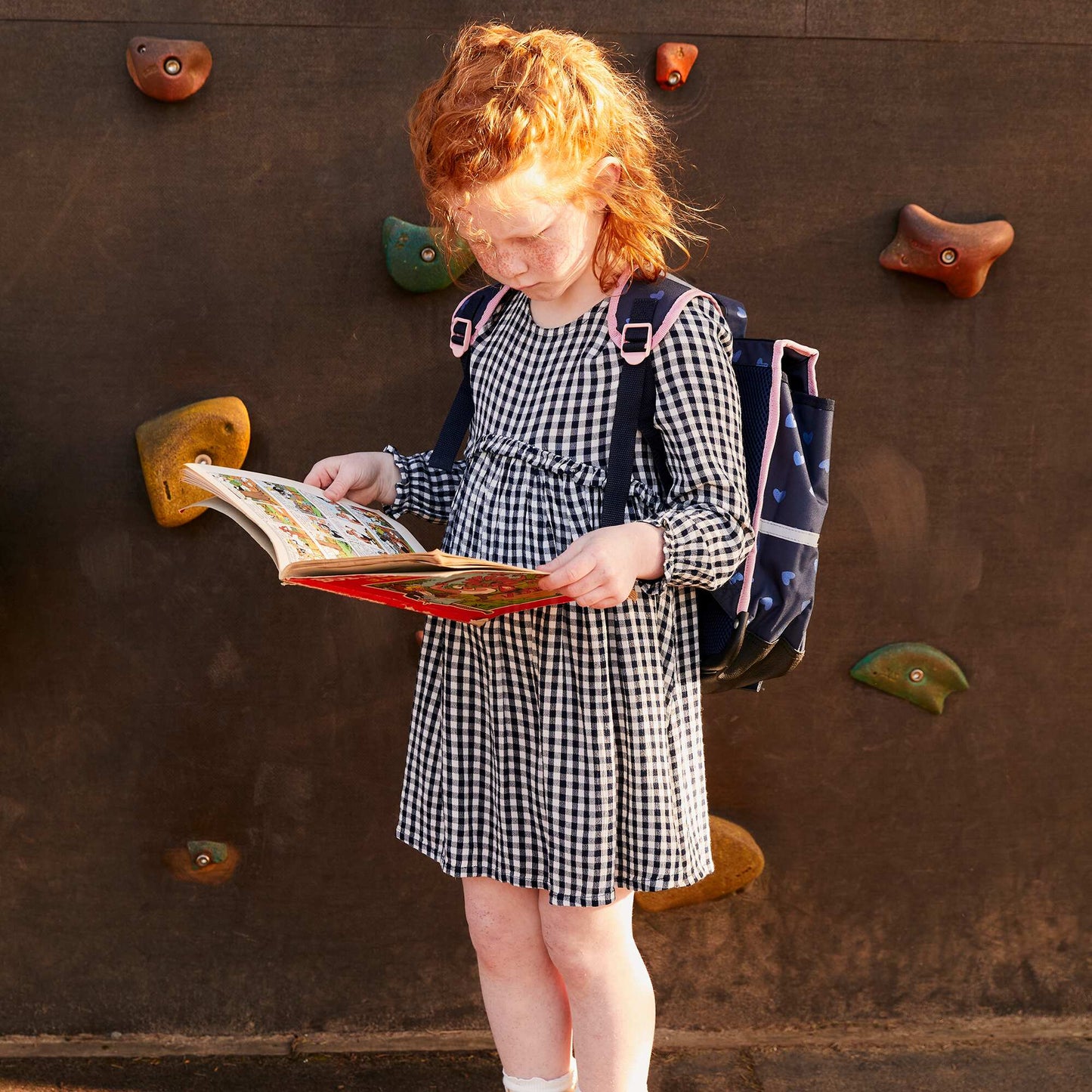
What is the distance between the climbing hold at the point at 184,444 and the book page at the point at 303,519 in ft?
1.75

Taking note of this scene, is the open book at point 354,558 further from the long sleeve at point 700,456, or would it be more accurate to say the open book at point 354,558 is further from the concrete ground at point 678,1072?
the concrete ground at point 678,1072

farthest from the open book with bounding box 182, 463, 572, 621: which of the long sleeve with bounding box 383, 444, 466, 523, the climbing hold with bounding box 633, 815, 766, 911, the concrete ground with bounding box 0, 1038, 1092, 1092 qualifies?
the concrete ground with bounding box 0, 1038, 1092, 1092

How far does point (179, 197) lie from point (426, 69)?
1.62 ft

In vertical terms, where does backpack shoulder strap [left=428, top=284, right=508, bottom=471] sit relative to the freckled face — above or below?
below

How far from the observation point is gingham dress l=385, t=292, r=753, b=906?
145 centimetres

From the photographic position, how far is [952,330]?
2123mm

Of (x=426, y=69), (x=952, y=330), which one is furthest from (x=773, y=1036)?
(x=426, y=69)

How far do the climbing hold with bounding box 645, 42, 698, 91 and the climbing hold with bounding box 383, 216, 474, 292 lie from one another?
1.51ft

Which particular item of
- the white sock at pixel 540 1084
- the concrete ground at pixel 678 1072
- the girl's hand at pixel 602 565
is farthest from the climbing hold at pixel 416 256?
the concrete ground at pixel 678 1072

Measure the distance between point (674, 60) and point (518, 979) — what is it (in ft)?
5.04

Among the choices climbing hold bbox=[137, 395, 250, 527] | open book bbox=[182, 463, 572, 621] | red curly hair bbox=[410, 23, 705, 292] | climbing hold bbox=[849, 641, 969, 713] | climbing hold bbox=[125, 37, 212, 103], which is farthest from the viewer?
climbing hold bbox=[849, 641, 969, 713]

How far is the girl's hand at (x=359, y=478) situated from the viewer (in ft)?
5.35

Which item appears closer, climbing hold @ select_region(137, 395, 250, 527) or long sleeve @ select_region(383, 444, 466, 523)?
long sleeve @ select_region(383, 444, 466, 523)

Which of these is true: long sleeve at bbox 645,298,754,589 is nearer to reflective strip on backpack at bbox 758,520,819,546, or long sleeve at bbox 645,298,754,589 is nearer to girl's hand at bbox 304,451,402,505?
reflective strip on backpack at bbox 758,520,819,546
